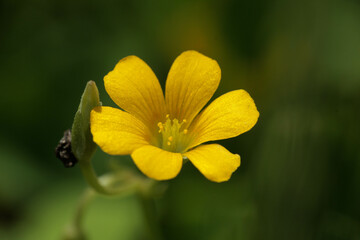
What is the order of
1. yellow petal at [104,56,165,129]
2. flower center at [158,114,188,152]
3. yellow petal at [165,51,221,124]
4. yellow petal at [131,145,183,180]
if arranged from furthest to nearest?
flower center at [158,114,188,152] < yellow petal at [165,51,221,124] < yellow petal at [104,56,165,129] < yellow petal at [131,145,183,180]

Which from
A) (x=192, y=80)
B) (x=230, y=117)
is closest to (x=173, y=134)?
(x=192, y=80)

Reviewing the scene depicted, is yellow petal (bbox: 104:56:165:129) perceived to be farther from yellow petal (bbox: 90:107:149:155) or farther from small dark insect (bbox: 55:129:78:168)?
small dark insect (bbox: 55:129:78:168)

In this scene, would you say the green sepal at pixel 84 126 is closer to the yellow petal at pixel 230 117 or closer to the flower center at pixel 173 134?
the flower center at pixel 173 134

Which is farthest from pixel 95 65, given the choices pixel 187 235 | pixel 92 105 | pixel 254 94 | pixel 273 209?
pixel 273 209

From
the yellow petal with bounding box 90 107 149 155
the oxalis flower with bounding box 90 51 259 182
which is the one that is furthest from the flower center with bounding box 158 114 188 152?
the yellow petal with bounding box 90 107 149 155

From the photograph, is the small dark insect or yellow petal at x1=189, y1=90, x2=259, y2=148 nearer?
yellow petal at x1=189, y1=90, x2=259, y2=148

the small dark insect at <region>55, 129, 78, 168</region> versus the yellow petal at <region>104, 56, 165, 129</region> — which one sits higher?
the yellow petal at <region>104, 56, 165, 129</region>
